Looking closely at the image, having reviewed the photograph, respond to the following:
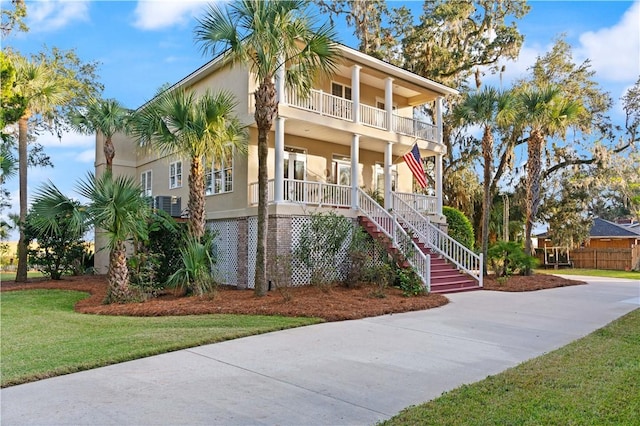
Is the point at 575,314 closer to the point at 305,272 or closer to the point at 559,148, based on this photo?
the point at 305,272

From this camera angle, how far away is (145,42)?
597 inches

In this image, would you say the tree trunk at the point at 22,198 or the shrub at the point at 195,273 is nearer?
the shrub at the point at 195,273

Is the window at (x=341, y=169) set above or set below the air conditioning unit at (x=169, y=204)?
above

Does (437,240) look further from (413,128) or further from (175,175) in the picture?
(175,175)

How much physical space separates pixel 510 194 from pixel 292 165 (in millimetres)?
21402

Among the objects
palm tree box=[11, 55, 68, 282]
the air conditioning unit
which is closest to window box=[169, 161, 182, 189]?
the air conditioning unit

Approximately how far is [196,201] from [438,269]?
8088mm

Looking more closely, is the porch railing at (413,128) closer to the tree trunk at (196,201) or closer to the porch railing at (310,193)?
the porch railing at (310,193)

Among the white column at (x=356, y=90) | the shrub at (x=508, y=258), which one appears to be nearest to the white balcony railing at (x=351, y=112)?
the white column at (x=356, y=90)

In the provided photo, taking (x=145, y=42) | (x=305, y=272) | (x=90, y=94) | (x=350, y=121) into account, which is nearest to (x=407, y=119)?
(x=350, y=121)

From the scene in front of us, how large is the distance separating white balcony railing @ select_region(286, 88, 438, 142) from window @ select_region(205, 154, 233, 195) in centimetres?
331

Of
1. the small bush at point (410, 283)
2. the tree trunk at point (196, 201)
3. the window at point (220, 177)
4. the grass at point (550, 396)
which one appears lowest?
the grass at point (550, 396)

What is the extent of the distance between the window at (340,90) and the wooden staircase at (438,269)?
5613 mm

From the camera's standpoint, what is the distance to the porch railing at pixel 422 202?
61.9 feet
